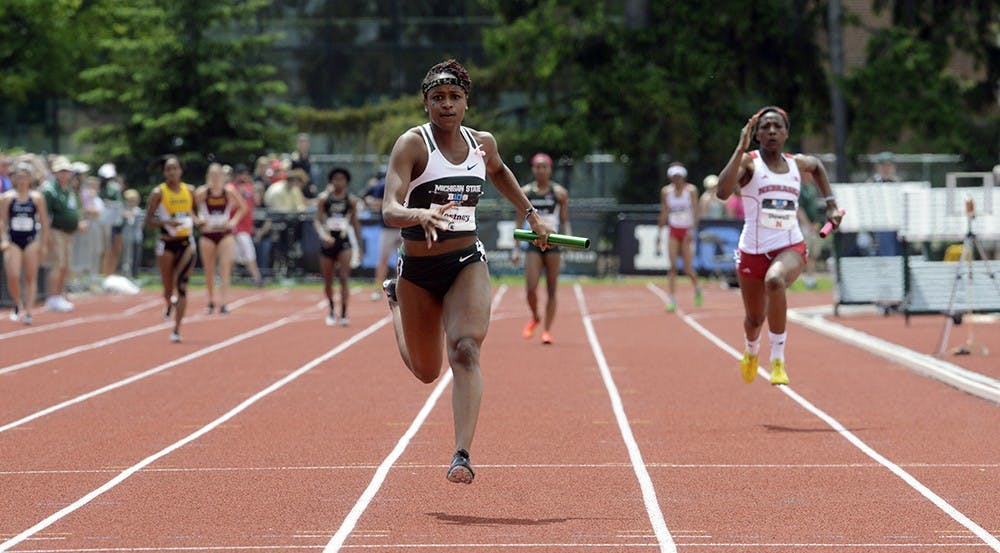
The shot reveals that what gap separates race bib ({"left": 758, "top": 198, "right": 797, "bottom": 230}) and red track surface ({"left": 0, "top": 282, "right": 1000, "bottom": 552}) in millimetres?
1299

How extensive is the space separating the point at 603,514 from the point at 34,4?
46.5 metres

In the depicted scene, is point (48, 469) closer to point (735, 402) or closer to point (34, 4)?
point (735, 402)

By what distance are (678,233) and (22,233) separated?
8.59 metres

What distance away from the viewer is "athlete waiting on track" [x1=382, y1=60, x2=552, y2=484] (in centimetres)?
916

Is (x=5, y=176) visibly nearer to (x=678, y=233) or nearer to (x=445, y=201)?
(x=678, y=233)

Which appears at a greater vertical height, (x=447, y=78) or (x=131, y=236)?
(x=447, y=78)

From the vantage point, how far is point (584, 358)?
18.5 meters

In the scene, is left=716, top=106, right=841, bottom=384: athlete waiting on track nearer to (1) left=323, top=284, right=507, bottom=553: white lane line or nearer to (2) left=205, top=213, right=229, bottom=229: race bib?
(1) left=323, top=284, right=507, bottom=553: white lane line

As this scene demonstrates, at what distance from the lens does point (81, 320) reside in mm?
24828

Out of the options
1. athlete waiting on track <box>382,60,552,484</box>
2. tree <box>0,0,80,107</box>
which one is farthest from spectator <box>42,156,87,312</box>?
tree <box>0,0,80,107</box>

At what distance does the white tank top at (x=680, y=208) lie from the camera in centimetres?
2605

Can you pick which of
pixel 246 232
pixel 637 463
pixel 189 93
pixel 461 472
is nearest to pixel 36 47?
pixel 189 93

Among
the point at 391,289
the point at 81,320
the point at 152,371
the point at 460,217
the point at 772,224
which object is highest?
the point at 460,217

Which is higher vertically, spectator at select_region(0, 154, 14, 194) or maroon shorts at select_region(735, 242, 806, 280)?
spectator at select_region(0, 154, 14, 194)
